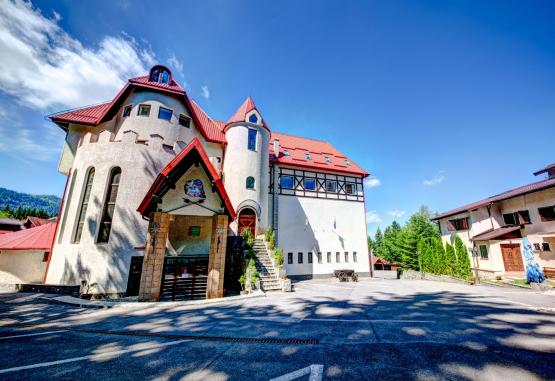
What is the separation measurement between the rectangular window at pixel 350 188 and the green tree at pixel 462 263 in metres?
12.5

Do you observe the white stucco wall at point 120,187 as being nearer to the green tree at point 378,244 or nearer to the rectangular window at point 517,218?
the rectangular window at point 517,218

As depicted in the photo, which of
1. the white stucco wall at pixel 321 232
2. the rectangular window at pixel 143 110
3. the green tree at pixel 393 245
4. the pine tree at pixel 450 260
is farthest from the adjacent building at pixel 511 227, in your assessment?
the rectangular window at pixel 143 110

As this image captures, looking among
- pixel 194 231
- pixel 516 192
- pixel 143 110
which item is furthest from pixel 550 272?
pixel 143 110

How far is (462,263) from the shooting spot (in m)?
22.5

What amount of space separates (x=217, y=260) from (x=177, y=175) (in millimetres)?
4793

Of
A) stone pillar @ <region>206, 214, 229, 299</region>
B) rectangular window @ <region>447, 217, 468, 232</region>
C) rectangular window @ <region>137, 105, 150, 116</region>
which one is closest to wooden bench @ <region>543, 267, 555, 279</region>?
rectangular window @ <region>447, 217, 468, 232</region>

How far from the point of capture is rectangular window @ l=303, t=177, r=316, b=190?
23234 millimetres

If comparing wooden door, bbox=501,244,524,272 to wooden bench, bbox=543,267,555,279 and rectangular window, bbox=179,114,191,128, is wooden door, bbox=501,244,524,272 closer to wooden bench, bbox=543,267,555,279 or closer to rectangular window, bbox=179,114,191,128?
wooden bench, bbox=543,267,555,279

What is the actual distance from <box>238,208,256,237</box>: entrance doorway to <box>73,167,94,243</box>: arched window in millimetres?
9971

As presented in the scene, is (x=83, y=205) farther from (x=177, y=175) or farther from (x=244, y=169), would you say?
(x=244, y=169)

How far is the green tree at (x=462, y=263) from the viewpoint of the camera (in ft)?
72.3

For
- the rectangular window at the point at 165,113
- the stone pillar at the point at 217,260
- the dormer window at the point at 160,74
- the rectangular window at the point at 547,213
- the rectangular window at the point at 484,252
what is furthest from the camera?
the rectangular window at the point at 484,252

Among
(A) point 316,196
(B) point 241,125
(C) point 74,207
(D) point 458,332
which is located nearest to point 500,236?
(A) point 316,196

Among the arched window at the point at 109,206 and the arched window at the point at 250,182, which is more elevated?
the arched window at the point at 250,182
